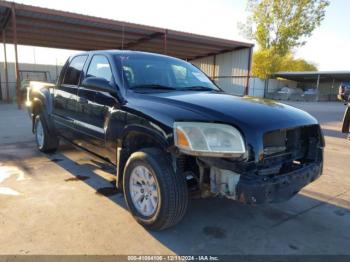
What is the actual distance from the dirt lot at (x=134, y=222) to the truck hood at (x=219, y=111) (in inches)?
43.7

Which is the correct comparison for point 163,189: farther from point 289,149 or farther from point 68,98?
point 68,98

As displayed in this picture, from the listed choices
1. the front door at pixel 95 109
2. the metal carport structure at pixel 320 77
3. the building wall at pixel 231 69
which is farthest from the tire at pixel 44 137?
the metal carport structure at pixel 320 77

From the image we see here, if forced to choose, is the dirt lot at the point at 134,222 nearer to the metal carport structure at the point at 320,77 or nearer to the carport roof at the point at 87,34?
the carport roof at the point at 87,34

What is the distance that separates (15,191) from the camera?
381cm

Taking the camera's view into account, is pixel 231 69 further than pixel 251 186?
Yes

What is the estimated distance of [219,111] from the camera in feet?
8.49

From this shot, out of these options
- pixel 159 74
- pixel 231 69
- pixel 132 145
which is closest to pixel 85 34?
pixel 231 69

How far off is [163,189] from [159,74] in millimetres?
1658

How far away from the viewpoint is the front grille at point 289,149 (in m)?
2.68

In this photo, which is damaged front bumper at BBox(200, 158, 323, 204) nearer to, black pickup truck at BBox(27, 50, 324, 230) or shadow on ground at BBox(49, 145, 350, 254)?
black pickup truck at BBox(27, 50, 324, 230)

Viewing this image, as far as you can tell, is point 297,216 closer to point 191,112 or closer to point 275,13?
point 191,112

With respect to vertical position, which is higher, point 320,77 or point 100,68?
point 320,77

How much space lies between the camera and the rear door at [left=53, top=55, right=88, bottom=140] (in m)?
4.24

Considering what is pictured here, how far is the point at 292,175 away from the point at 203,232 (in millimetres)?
1029
